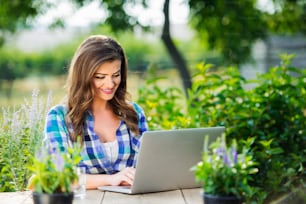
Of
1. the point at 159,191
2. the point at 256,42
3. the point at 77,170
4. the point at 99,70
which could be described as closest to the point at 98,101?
the point at 99,70

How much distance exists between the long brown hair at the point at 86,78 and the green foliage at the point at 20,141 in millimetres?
194

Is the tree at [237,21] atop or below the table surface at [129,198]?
atop

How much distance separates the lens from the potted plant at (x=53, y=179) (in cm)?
198

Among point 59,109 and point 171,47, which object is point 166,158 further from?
point 171,47

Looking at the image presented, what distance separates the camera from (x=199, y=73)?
404 centimetres

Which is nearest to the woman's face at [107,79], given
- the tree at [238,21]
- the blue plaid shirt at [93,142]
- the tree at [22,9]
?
the blue plaid shirt at [93,142]

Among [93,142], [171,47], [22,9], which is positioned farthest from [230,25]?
[93,142]

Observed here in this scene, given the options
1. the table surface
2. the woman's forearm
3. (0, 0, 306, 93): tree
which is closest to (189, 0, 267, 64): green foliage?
(0, 0, 306, 93): tree

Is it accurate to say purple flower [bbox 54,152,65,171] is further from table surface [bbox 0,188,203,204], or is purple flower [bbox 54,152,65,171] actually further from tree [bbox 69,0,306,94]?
tree [bbox 69,0,306,94]

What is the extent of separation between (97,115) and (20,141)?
1.18 ft

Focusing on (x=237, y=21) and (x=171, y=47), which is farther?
(x=237, y=21)

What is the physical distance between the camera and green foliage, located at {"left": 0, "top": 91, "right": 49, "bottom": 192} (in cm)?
307

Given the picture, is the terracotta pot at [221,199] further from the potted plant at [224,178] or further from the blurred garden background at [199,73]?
the blurred garden background at [199,73]

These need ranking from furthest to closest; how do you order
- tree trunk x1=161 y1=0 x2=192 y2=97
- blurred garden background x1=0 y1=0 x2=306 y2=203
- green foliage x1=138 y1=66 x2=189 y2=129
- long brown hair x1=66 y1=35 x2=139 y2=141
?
1. tree trunk x1=161 y1=0 x2=192 y2=97
2. green foliage x1=138 y1=66 x2=189 y2=129
3. blurred garden background x1=0 y1=0 x2=306 y2=203
4. long brown hair x1=66 y1=35 x2=139 y2=141
